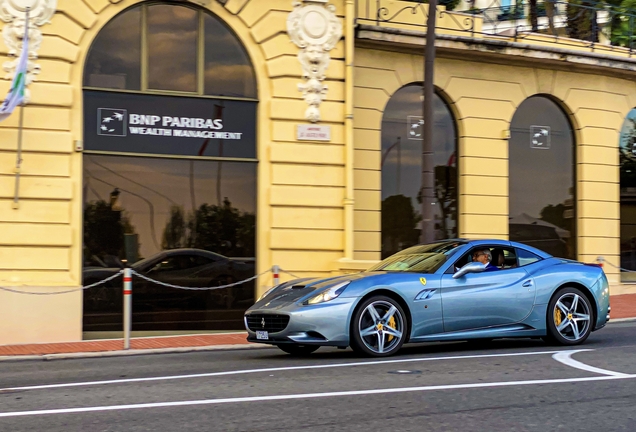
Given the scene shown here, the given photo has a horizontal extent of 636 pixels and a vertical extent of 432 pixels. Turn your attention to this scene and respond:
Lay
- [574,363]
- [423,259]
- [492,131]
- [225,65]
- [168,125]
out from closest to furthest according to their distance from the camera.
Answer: [574,363], [423,259], [168,125], [225,65], [492,131]

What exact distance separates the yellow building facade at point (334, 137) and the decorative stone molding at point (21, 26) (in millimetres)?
91

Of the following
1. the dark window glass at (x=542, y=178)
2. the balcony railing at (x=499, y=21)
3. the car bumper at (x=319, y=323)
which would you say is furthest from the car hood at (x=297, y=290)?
the dark window glass at (x=542, y=178)

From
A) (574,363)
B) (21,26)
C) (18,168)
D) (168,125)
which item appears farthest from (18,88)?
(574,363)

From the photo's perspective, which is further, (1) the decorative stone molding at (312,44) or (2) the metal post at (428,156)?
(1) the decorative stone molding at (312,44)

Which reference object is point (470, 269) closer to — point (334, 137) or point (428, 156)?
point (428, 156)

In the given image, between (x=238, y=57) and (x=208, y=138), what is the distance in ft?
5.08

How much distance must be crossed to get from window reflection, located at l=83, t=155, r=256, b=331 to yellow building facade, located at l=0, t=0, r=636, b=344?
0.30 meters

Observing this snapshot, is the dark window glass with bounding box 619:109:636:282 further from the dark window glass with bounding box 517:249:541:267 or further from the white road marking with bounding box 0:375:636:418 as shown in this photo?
the white road marking with bounding box 0:375:636:418

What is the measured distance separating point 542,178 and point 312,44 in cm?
678

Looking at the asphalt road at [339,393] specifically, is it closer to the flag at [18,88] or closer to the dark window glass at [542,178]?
the flag at [18,88]

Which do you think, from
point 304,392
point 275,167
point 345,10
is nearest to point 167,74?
point 275,167

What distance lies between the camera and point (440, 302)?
9797 millimetres

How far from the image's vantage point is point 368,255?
17.4 metres

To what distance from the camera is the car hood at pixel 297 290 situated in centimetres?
955
